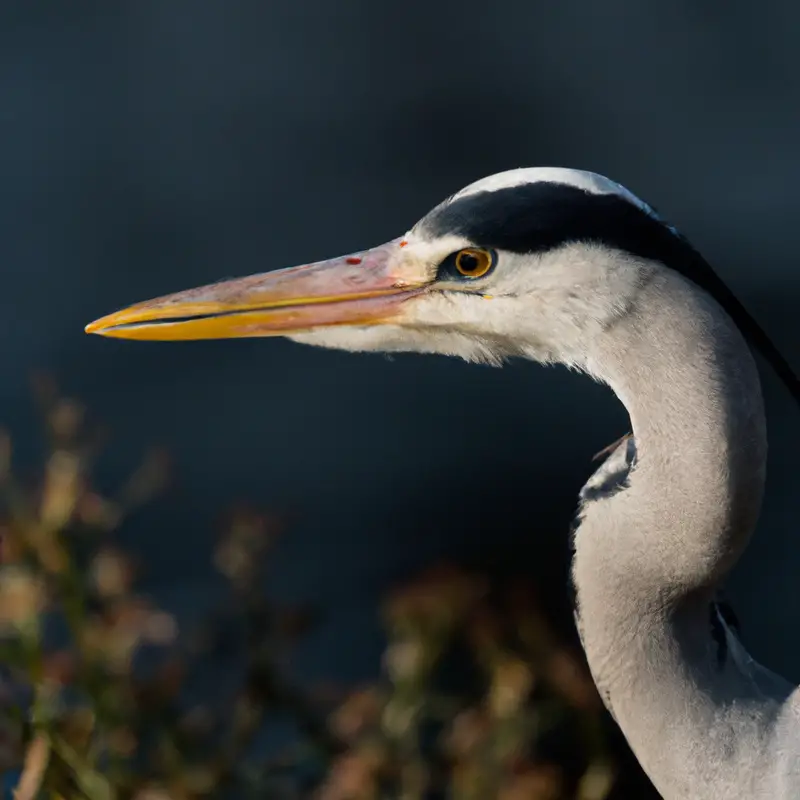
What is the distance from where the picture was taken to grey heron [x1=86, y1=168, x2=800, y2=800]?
1142mm

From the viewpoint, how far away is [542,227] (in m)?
1.17

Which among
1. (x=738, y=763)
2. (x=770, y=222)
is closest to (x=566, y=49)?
(x=770, y=222)

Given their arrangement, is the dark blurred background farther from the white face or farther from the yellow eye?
the yellow eye

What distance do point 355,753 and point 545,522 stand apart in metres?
1.12

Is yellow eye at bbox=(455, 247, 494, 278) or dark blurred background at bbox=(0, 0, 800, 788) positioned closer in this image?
yellow eye at bbox=(455, 247, 494, 278)

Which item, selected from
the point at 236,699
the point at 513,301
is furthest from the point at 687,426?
the point at 236,699

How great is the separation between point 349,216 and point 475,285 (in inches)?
75.7

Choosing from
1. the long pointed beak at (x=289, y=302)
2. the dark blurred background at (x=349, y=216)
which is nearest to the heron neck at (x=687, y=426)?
the long pointed beak at (x=289, y=302)

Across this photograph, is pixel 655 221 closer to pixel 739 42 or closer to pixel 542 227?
pixel 542 227

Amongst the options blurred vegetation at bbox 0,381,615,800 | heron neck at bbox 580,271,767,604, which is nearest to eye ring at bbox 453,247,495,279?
heron neck at bbox 580,271,767,604

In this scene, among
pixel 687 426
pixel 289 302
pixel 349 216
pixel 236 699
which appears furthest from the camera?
pixel 349 216

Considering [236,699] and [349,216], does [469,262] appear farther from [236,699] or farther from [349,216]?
[349,216]

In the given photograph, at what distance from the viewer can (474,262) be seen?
1239mm

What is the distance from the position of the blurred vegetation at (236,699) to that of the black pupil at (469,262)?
0.68 m
